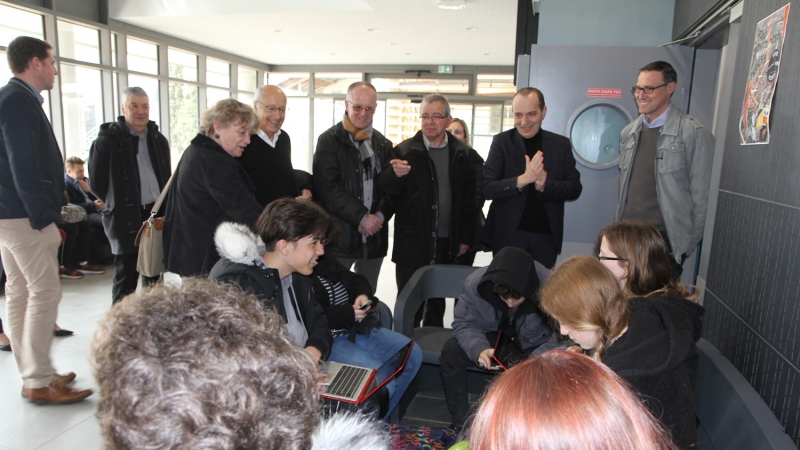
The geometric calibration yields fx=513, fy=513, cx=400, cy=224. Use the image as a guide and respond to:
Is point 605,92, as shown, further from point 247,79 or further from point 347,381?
point 247,79

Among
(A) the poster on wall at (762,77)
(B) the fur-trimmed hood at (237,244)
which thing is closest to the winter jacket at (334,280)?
(B) the fur-trimmed hood at (237,244)

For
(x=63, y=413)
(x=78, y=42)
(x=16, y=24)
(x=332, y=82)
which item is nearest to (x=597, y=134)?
(x=63, y=413)

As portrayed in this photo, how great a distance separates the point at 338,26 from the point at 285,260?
650cm

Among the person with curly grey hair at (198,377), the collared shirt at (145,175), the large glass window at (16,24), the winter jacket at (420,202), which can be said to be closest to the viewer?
the person with curly grey hair at (198,377)

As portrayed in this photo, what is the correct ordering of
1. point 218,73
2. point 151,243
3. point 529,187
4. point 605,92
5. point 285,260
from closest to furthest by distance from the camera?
point 285,260 < point 529,187 < point 151,243 < point 605,92 < point 218,73

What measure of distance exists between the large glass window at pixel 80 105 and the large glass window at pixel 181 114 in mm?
1656

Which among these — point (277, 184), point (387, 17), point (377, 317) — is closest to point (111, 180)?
point (277, 184)

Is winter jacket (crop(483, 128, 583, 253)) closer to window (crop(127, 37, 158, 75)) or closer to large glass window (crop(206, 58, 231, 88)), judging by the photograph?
window (crop(127, 37, 158, 75))

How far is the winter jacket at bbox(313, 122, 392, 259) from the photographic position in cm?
303

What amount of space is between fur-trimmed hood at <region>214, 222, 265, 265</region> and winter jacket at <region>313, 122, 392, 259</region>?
1148 mm

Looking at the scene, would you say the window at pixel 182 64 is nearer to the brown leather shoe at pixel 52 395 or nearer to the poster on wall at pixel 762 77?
the brown leather shoe at pixel 52 395

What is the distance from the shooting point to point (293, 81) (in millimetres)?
12047

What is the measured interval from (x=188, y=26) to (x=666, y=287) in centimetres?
818

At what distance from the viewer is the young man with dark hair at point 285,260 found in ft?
6.07
